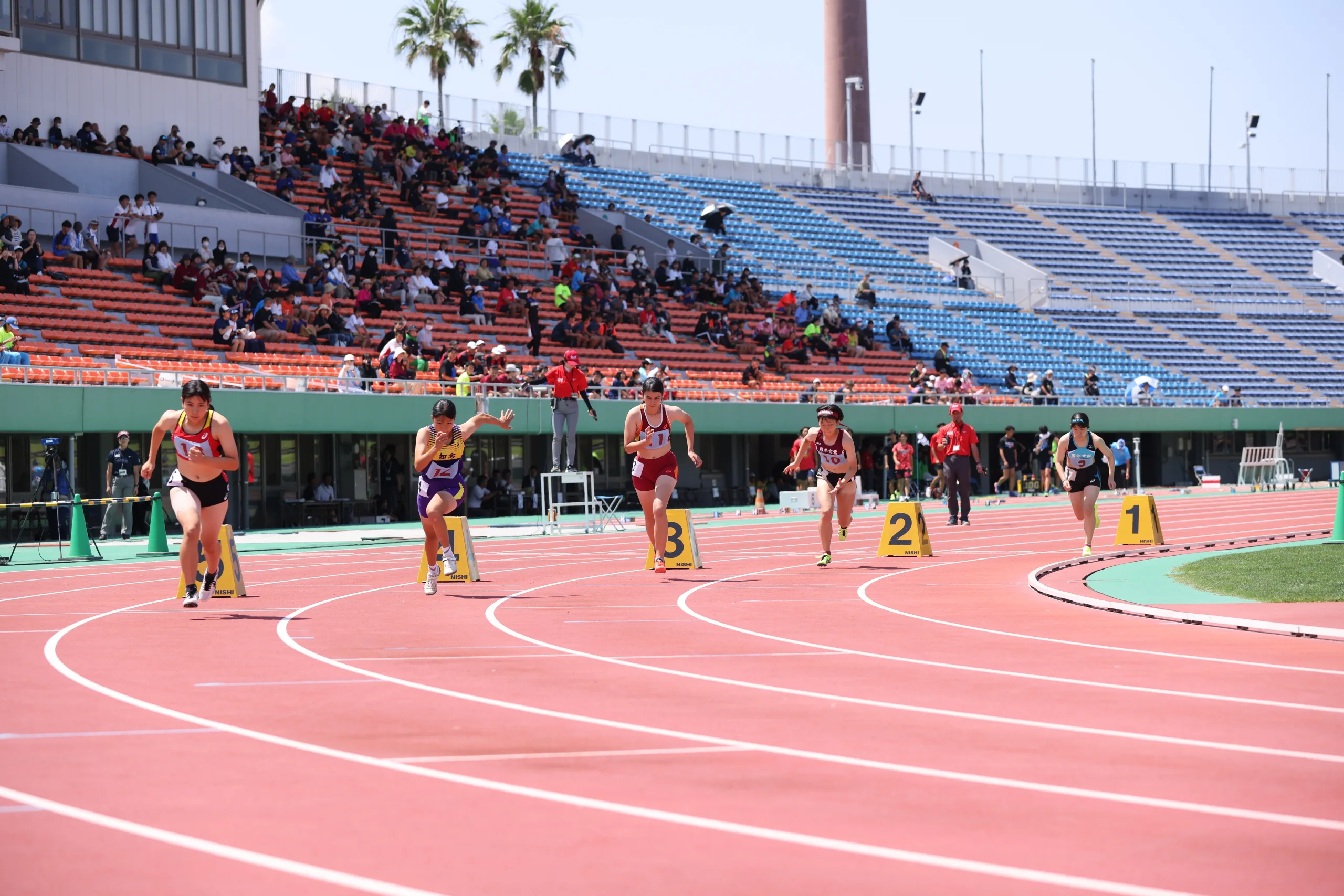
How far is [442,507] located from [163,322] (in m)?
18.0

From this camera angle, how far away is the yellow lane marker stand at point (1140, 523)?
20.9 meters

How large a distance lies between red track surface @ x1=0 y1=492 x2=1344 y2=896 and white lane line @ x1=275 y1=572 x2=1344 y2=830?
0.07ft

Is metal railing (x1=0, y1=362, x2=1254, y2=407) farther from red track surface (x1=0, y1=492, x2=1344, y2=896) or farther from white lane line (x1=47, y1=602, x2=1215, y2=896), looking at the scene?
white lane line (x1=47, y1=602, x2=1215, y2=896)

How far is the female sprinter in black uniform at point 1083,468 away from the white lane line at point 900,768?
12023mm

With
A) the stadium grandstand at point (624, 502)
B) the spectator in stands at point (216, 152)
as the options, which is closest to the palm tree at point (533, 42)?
the stadium grandstand at point (624, 502)

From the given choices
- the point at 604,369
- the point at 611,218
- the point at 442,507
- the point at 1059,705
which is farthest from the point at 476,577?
the point at 611,218

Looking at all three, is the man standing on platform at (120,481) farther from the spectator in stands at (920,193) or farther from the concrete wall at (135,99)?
the spectator in stands at (920,193)

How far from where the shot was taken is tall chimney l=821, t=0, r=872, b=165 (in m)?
72.6

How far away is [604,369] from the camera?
123 ft

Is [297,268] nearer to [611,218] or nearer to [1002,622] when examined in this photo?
[611,218]

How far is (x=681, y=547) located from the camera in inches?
713

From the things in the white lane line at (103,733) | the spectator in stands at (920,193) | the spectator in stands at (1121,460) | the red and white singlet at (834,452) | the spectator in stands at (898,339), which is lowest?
the white lane line at (103,733)

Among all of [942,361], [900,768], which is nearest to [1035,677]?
[900,768]

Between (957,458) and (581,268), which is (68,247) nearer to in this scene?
(581,268)
